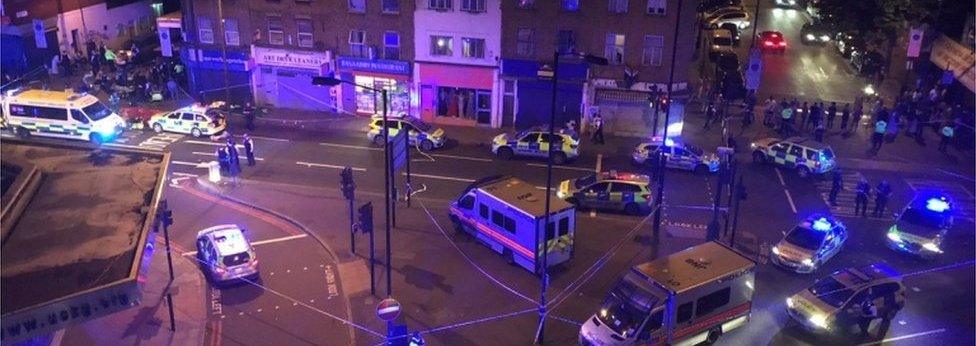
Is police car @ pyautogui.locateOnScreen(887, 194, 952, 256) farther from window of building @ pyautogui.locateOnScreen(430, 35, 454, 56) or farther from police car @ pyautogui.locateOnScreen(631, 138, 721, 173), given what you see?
window of building @ pyautogui.locateOnScreen(430, 35, 454, 56)

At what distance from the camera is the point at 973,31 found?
40.4m

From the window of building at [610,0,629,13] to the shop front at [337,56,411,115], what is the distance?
34.5ft

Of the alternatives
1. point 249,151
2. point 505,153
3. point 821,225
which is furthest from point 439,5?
point 821,225

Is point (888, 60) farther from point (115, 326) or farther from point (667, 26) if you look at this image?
point (115, 326)

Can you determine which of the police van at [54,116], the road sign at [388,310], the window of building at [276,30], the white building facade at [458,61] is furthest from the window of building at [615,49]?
the police van at [54,116]

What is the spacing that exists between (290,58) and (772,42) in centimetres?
3319

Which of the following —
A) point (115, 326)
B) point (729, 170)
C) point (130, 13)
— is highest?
point (130, 13)

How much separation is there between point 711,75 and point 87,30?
132 ft

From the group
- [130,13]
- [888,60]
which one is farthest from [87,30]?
[888,60]

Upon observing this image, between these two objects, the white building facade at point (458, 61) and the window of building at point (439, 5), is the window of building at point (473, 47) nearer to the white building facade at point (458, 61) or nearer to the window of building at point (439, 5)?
the white building facade at point (458, 61)

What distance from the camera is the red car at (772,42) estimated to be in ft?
181

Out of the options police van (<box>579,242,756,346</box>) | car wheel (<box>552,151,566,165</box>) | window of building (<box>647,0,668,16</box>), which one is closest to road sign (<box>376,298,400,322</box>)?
police van (<box>579,242,756,346</box>)

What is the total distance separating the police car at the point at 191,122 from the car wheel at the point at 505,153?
44.8ft

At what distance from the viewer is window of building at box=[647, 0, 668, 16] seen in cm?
3728
